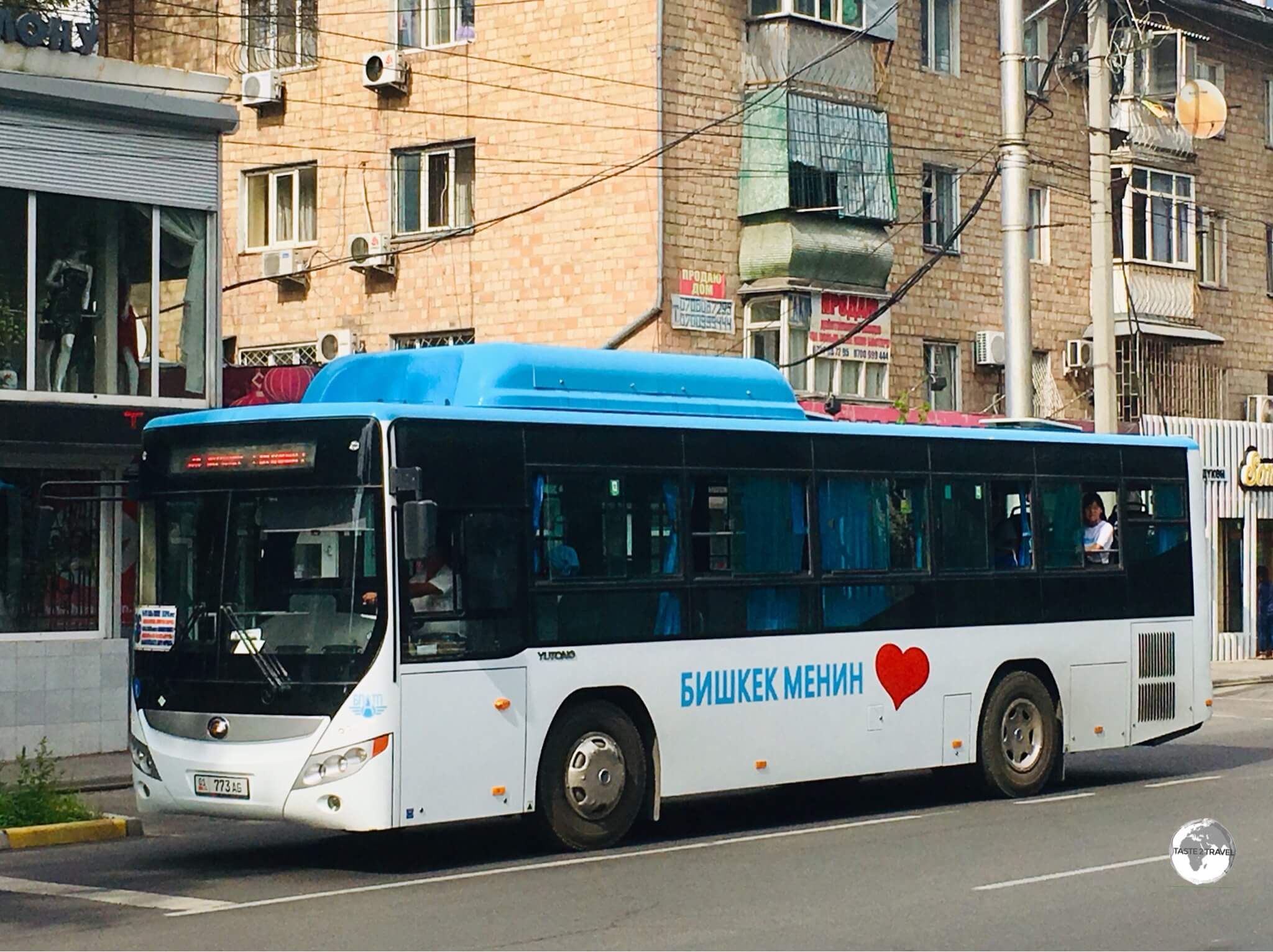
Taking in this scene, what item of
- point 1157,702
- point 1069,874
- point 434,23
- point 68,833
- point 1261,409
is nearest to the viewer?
point 1069,874

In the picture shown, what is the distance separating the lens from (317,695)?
1226cm

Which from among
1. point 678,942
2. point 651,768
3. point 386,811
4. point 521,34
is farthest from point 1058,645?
point 521,34

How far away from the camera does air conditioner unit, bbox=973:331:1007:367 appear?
108 feet

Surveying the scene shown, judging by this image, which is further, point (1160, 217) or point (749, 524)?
point (1160, 217)

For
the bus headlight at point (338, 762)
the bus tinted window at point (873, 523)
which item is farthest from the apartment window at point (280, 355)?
the bus headlight at point (338, 762)

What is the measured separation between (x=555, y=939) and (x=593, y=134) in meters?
20.5

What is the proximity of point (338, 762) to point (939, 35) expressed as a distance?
76.7 ft

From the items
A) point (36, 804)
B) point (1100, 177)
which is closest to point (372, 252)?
point (1100, 177)

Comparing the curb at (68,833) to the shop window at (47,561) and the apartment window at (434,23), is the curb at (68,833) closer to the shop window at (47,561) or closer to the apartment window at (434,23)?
the shop window at (47,561)

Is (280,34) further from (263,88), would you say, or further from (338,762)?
(338,762)

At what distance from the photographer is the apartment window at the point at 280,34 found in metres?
32.6

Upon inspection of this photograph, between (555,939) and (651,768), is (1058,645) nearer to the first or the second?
(651,768)

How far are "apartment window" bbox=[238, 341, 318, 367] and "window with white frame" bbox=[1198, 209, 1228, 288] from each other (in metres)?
16.3

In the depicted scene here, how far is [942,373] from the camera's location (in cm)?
3284
